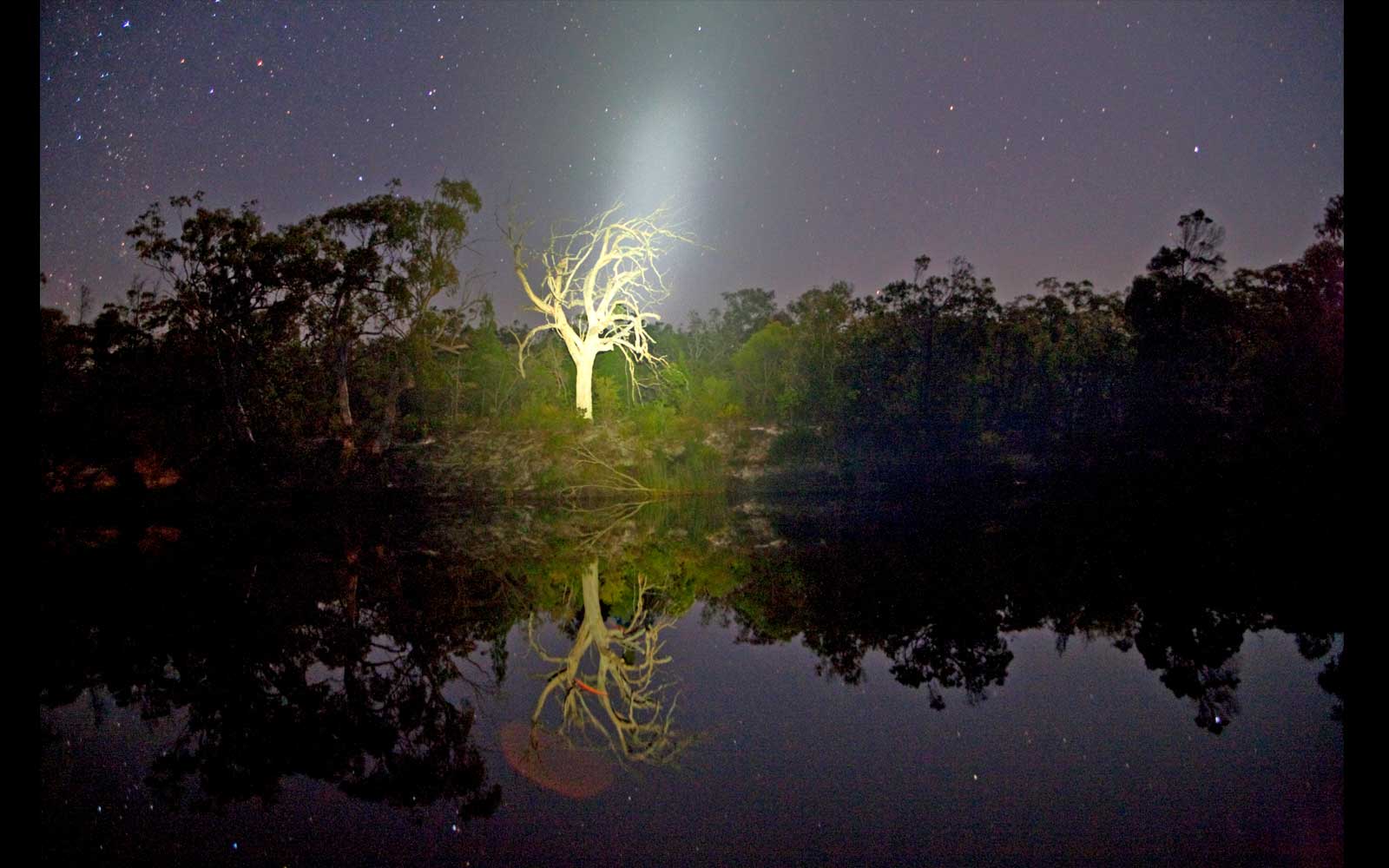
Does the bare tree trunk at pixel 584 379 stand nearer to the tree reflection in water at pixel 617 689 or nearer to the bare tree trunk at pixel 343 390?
the bare tree trunk at pixel 343 390

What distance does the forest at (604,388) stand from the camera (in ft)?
68.4

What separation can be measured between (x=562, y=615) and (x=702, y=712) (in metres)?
2.88

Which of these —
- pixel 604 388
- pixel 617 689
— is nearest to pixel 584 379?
pixel 604 388

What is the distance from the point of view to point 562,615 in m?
7.11

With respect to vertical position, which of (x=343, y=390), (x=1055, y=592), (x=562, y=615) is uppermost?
(x=343, y=390)

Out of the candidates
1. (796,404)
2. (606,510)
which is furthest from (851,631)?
(796,404)

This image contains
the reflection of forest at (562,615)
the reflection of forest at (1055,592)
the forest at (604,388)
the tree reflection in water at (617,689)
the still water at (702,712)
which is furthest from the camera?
the forest at (604,388)

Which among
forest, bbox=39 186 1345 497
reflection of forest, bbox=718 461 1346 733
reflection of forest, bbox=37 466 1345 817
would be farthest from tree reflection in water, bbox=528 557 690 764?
forest, bbox=39 186 1345 497

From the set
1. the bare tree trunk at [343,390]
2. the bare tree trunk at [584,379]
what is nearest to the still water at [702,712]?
the bare tree trunk at [343,390]

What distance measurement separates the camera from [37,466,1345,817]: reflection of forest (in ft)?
13.9

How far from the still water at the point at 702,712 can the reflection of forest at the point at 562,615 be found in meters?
0.04

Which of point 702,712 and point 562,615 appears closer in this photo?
point 702,712

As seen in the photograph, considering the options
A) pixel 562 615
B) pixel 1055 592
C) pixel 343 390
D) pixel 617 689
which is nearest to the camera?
pixel 617 689

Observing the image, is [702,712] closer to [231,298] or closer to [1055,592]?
[1055,592]
